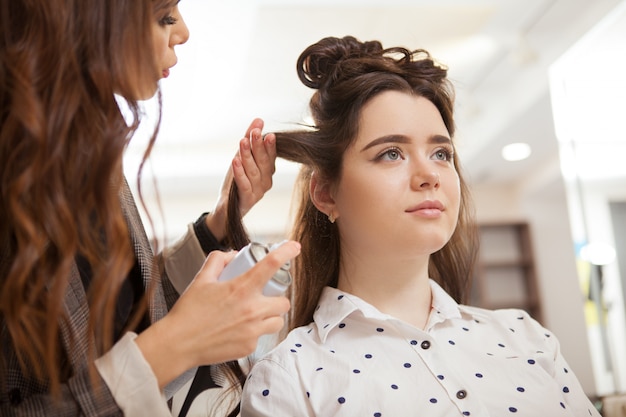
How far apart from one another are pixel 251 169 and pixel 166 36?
0.38 m

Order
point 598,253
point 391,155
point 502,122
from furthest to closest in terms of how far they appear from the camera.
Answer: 1. point 502,122
2. point 598,253
3. point 391,155

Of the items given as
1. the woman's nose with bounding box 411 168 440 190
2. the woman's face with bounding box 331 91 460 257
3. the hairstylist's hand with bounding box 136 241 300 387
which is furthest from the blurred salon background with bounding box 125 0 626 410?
the woman's nose with bounding box 411 168 440 190

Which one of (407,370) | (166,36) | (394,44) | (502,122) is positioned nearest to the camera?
(166,36)

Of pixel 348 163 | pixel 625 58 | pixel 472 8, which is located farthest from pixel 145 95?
pixel 472 8

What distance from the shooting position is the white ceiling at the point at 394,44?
3508 mm

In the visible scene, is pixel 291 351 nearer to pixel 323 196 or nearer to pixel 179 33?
pixel 323 196

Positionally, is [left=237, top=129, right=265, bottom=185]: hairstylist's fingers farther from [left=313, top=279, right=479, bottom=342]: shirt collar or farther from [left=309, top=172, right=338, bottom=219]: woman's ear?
[left=313, top=279, right=479, bottom=342]: shirt collar

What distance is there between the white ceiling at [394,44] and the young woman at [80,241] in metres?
2.21

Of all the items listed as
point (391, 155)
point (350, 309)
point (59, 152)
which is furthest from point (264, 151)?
point (59, 152)

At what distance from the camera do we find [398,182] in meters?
1.25

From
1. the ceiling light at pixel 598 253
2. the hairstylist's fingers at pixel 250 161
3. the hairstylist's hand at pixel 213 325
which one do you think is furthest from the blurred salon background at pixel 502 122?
the hairstylist's fingers at pixel 250 161

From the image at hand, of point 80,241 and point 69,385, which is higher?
point 80,241

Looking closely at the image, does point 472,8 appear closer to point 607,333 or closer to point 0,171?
point 607,333

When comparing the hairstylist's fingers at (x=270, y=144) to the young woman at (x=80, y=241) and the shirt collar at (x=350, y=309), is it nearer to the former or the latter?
the shirt collar at (x=350, y=309)
